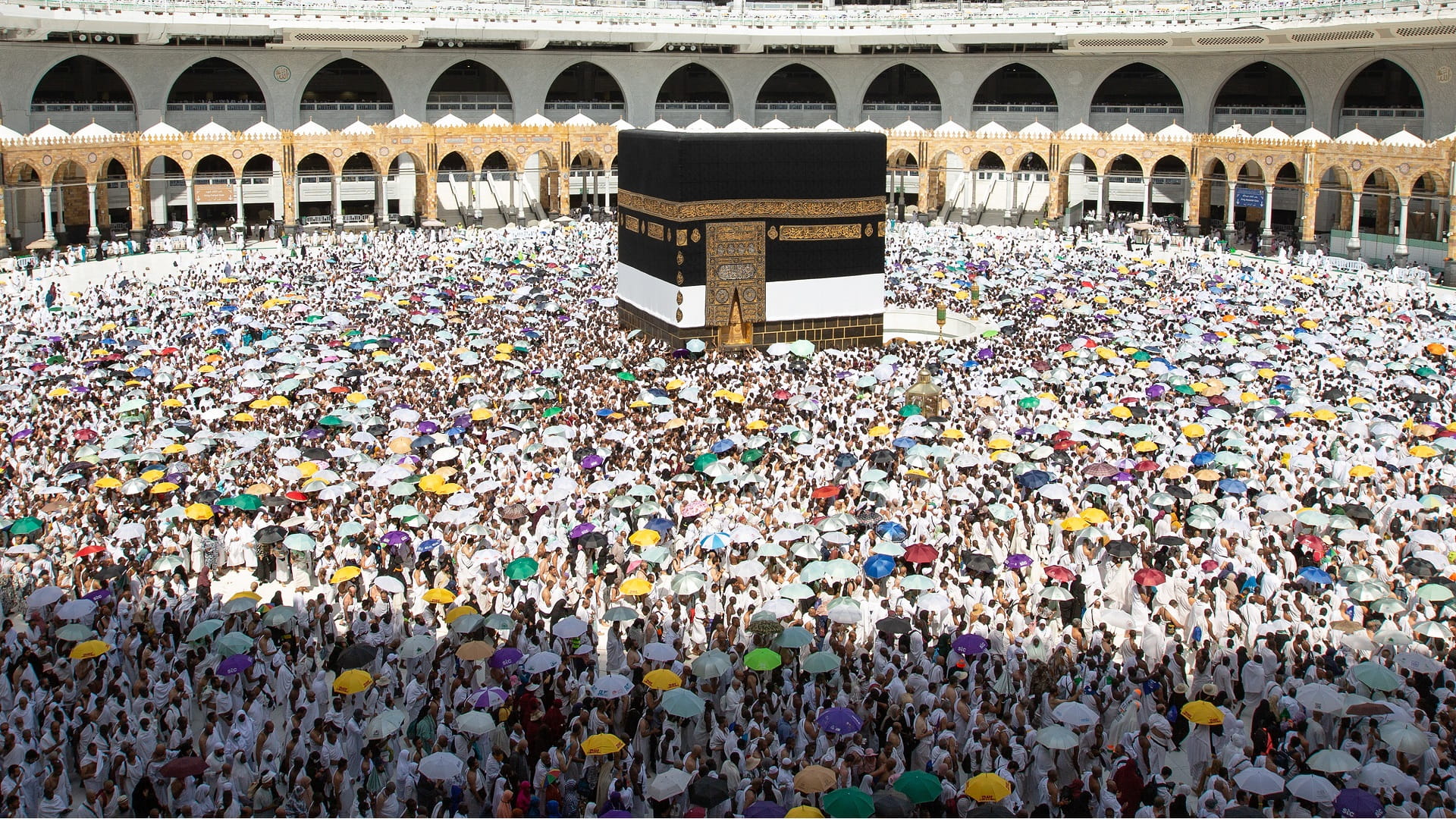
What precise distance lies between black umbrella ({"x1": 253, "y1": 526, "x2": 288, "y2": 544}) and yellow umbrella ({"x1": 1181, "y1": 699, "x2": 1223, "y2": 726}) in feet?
32.9

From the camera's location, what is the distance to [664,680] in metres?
11.7

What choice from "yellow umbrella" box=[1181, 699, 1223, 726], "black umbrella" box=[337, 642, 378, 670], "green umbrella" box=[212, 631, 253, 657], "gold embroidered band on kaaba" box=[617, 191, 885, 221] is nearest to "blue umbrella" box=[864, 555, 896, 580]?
"yellow umbrella" box=[1181, 699, 1223, 726]

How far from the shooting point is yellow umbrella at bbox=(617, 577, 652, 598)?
13.9 metres

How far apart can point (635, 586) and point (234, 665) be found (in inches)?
159

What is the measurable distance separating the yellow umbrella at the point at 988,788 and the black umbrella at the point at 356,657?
5.56 meters

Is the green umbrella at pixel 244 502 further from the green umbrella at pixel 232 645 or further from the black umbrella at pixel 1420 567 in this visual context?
the black umbrella at pixel 1420 567

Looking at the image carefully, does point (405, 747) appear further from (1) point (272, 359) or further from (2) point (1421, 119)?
(2) point (1421, 119)

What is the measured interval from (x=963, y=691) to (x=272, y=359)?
15.9 meters

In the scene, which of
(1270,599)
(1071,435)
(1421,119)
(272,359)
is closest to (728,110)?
(1421,119)

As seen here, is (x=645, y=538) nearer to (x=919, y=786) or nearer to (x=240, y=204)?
(x=919, y=786)

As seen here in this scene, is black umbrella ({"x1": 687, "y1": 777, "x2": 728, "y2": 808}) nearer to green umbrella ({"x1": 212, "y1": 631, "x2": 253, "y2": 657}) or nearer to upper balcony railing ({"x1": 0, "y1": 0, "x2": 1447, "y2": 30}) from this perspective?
green umbrella ({"x1": 212, "y1": 631, "x2": 253, "y2": 657})

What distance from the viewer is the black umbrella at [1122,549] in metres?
14.9

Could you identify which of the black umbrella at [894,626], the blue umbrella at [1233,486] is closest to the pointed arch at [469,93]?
the blue umbrella at [1233,486]

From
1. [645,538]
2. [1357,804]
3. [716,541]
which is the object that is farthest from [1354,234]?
[1357,804]
